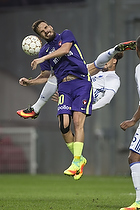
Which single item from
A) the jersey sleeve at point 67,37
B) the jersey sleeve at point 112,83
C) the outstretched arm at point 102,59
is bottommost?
the jersey sleeve at point 112,83

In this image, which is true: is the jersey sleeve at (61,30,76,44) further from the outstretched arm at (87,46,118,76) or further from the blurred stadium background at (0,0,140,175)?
the blurred stadium background at (0,0,140,175)

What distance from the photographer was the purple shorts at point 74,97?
25.5ft

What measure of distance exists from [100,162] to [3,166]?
2544 mm

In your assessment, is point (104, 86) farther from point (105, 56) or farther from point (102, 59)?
point (105, 56)

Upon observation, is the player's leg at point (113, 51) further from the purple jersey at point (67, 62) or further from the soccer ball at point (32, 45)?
the soccer ball at point (32, 45)

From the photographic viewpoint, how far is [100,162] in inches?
635

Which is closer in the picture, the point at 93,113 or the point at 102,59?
the point at 102,59

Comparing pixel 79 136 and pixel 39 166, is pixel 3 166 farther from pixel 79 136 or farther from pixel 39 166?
pixel 79 136

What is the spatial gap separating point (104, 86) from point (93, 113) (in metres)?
6.07

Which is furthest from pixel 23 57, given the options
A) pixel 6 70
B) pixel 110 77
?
pixel 110 77

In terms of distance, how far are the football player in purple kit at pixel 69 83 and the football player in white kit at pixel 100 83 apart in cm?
57

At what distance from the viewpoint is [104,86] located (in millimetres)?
10141

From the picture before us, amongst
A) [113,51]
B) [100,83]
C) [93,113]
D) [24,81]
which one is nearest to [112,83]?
[100,83]

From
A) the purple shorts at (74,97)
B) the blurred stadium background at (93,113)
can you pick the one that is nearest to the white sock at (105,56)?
the purple shorts at (74,97)
